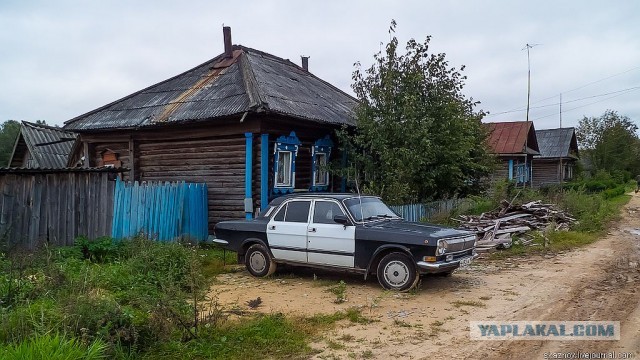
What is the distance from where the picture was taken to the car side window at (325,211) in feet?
27.1

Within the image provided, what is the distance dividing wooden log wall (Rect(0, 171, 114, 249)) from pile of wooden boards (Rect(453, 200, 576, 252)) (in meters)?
8.65

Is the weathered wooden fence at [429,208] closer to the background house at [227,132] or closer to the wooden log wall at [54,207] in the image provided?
the background house at [227,132]

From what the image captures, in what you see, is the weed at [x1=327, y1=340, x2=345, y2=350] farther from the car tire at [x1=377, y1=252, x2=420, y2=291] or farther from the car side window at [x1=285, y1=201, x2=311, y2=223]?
the car side window at [x1=285, y1=201, x2=311, y2=223]

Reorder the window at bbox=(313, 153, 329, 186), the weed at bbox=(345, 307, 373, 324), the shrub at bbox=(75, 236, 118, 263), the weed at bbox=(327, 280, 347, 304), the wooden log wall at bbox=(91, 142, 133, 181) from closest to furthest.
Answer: the weed at bbox=(345, 307, 373, 324)
the weed at bbox=(327, 280, 347, 304)
the shrub at bbox=(75, 236, 118, 263)
the window at bbox=(313, 153, 329, 186)
the wooden log wall at bbox=(91, 142, 133, 181)

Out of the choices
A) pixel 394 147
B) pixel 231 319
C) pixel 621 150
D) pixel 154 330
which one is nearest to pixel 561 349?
pixel 231 319

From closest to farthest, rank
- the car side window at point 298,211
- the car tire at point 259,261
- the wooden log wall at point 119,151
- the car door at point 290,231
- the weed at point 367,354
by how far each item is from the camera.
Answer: the weed at point 367,354, the car door at point 290,231, the car side window at point 298,211, the car tire at point 259,261, the wooden log wall at point 119,151

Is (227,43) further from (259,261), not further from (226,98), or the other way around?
(259,261)

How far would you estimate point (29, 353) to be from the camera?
3.97 m

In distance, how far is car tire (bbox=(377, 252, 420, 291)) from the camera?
7441 millimetres

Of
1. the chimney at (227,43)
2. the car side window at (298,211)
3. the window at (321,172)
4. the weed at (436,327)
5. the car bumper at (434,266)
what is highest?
the chimney at (227,43)

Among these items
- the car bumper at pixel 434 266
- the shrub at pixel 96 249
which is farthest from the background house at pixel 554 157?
the shrub at pixel 96 249

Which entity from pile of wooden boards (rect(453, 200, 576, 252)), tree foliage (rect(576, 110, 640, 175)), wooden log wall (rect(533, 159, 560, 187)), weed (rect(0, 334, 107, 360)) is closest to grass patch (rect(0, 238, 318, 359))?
weed (rect(0, 334, 107, 360))

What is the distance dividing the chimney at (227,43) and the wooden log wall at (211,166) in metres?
4.05

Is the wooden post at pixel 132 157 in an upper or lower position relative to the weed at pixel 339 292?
upper
